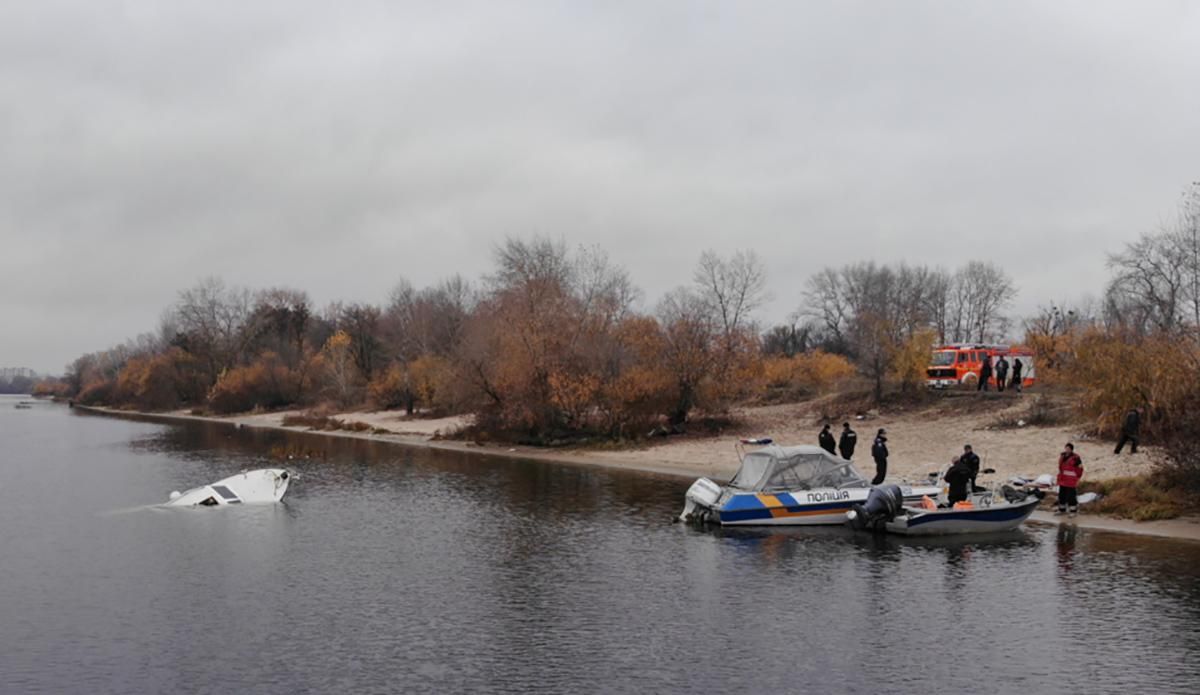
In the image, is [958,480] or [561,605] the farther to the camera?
[958,480]

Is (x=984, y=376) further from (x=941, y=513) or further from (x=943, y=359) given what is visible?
(x=941, y=513)

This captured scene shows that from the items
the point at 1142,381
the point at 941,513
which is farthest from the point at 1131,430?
the point at 941,513

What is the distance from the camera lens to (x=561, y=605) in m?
17.7

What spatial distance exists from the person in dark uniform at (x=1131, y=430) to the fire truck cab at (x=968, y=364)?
66.1 feet

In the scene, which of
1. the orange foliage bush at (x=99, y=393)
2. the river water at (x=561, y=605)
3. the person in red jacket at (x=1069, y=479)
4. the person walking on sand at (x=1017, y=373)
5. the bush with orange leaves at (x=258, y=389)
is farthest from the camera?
the orange foliage bush at (x=99, y=393)

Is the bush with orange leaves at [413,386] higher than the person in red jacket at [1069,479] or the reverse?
higher

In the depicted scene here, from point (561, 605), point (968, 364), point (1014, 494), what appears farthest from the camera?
point (968, 364)

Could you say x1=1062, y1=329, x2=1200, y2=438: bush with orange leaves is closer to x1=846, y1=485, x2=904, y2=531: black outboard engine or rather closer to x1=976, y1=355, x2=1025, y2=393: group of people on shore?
x1=846, y1=485, x2=904, y2=531: black outboard engine

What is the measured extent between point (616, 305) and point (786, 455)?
99.7 feet

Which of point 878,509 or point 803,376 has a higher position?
point 803,376

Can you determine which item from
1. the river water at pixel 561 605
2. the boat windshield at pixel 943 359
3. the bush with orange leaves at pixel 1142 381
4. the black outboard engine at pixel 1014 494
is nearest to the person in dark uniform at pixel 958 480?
the black outboard engine at pixel 1014 494

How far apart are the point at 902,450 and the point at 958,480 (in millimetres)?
15663

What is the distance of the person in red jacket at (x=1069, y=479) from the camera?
2503cm

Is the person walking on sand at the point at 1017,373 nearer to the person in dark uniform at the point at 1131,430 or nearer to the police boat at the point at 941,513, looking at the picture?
the person in dark uniform at the point at 1131,430
